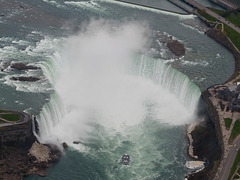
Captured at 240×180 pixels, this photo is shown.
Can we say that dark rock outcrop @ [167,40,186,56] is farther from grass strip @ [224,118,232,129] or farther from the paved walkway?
grass strip @ [224,118,232,129]

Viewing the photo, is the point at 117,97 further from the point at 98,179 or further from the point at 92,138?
the point at 98,179

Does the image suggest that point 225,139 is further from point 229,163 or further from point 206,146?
point 229,163

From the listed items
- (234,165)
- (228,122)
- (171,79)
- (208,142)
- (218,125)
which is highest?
(228,122)

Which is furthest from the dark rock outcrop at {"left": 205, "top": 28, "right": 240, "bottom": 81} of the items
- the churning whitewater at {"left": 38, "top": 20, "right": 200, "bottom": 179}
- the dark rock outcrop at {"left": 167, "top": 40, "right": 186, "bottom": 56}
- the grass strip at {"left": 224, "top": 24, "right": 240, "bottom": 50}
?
the churning whitewater at {"left": 38, "top": 20, "right": 200, "bottom": 179}

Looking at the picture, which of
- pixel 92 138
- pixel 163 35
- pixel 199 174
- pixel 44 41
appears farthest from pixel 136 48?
pixel 199 174

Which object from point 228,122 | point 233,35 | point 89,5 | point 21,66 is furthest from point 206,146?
point 89,5

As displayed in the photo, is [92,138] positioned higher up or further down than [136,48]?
further down

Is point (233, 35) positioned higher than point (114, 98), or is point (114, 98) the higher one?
point (233, 35)
